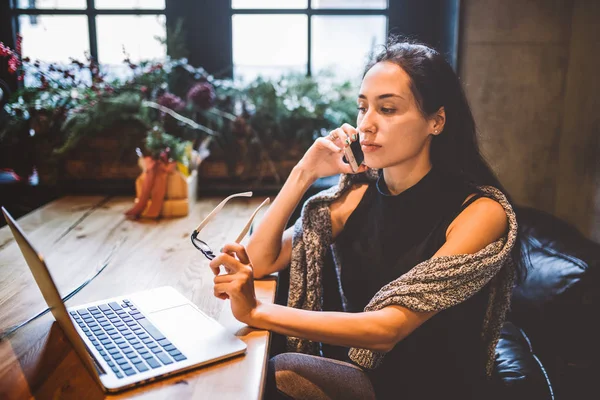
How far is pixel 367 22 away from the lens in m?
2.79

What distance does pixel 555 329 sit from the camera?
1567 mm

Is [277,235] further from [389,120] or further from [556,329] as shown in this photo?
[556,329]

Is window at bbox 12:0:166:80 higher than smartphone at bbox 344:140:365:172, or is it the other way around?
window at bbox 12:0:166:80

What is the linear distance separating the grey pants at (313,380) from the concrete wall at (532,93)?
1.33 meters

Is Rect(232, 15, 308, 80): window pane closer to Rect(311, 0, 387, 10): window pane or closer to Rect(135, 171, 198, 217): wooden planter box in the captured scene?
Rect(311, 0, 387, 10): window pane

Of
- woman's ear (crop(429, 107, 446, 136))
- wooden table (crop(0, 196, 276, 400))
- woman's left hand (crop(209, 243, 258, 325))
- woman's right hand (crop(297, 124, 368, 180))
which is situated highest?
woman's ear (crop(429, 107, 446, 136))

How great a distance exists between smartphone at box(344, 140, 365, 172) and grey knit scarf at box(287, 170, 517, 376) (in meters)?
0.05

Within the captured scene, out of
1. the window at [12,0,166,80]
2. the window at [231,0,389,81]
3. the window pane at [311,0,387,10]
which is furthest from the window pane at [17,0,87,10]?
the window pane at [311,0,387,10]

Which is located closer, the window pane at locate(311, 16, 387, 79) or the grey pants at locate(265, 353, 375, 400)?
the grey pants at locate(265, 353, 375, 400)

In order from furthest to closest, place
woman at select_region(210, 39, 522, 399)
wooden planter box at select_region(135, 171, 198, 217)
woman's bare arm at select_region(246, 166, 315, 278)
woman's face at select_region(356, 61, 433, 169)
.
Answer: wooden planter box at select_region(135, 171, 198, 217) → woman's bare arm at select_region(246, 166, 315, 278) → woman's face at select_region(356, 61, 433, 169) → woman at select_region(210, 39, 522, 399)

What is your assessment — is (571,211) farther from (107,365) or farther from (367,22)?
(107,365)

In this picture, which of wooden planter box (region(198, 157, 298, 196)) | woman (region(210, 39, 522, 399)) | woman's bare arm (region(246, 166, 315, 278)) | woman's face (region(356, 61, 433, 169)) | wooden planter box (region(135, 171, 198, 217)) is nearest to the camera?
woman (region(210, 39, 522, 399))

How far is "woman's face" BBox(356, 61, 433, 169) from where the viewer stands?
1.39 m

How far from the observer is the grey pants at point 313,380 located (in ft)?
4.06
